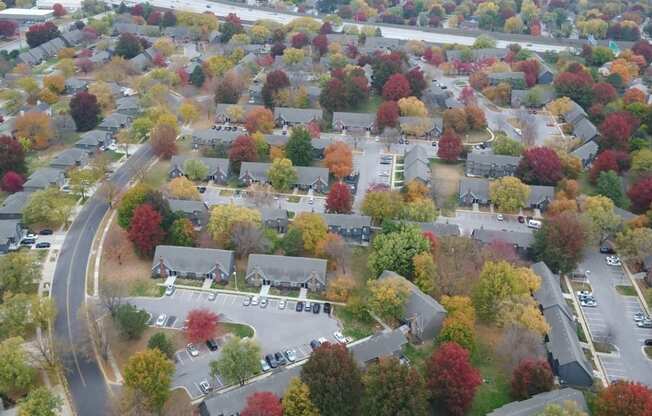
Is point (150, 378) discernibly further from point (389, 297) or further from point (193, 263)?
point (389, 297)

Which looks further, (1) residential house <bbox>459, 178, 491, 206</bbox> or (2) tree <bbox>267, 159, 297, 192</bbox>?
(2) tree <bbox>267, 159, 297, 192</bbox>

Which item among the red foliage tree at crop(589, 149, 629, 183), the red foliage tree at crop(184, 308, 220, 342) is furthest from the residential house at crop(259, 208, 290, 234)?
the red foliage tree at crop(589, 149, 629, 183)

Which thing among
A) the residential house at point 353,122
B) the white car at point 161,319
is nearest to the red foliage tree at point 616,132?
the residential house at point 353,122

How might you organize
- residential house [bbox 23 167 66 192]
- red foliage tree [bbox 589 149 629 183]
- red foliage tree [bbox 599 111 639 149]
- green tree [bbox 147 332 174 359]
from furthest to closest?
red foliage tree [bbox 599 111 639 149] → red foliage tree [bbox 589 149 629 183] → residential house [bbox 23 167 66 192] → green tree [bbox 147 332 174 359]

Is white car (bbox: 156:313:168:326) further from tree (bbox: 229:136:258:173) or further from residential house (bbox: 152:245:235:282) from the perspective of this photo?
tree (bbox: 229:136:258:173)

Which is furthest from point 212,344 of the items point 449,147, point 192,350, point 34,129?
point 34,129
